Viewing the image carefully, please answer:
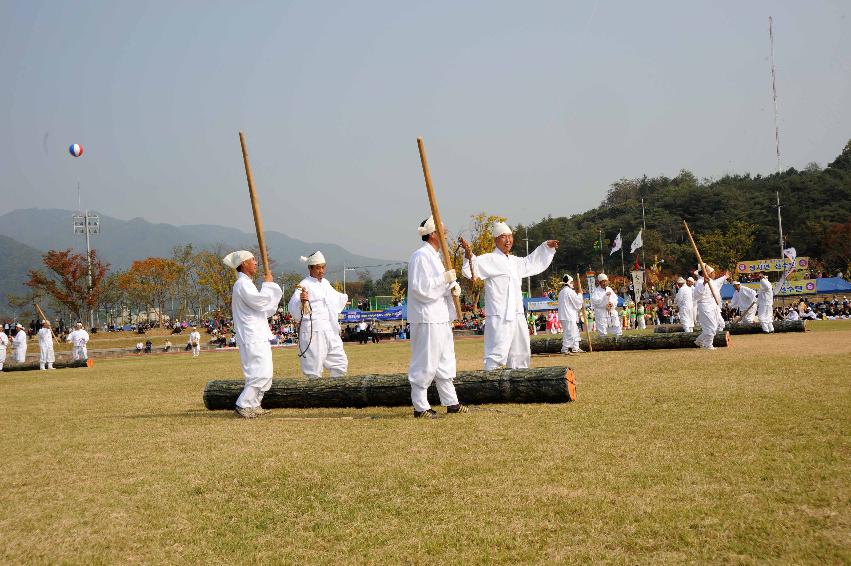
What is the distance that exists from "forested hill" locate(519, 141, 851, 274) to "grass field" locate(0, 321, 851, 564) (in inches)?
2577

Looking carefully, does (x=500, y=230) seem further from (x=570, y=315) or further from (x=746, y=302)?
(x=746, y=302)

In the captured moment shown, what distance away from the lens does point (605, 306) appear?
26234mm

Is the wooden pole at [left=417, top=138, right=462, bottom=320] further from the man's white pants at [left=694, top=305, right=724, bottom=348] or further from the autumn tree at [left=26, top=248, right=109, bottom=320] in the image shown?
the autumn tree at [left=26, top=248, right=109, bottom=320]

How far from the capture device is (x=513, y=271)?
41.8 ft

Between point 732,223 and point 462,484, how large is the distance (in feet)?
257

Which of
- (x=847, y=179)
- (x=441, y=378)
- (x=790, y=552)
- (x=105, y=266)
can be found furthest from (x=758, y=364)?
(x=847, y=179)

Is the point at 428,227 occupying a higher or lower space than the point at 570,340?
higher

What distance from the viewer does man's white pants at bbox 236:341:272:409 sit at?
418 inches

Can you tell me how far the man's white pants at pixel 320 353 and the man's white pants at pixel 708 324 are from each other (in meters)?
10.9

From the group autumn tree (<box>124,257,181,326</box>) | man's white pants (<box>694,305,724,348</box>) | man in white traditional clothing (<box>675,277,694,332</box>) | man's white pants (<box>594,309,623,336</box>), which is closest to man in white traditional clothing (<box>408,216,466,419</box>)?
man's white pants (<box>694,305,724,348</box>)

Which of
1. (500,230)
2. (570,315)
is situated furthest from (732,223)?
(500,230)

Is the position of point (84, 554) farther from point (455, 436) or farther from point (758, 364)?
point (758, 364)

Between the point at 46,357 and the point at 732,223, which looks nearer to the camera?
the point at 46,357

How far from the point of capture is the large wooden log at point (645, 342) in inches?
797
